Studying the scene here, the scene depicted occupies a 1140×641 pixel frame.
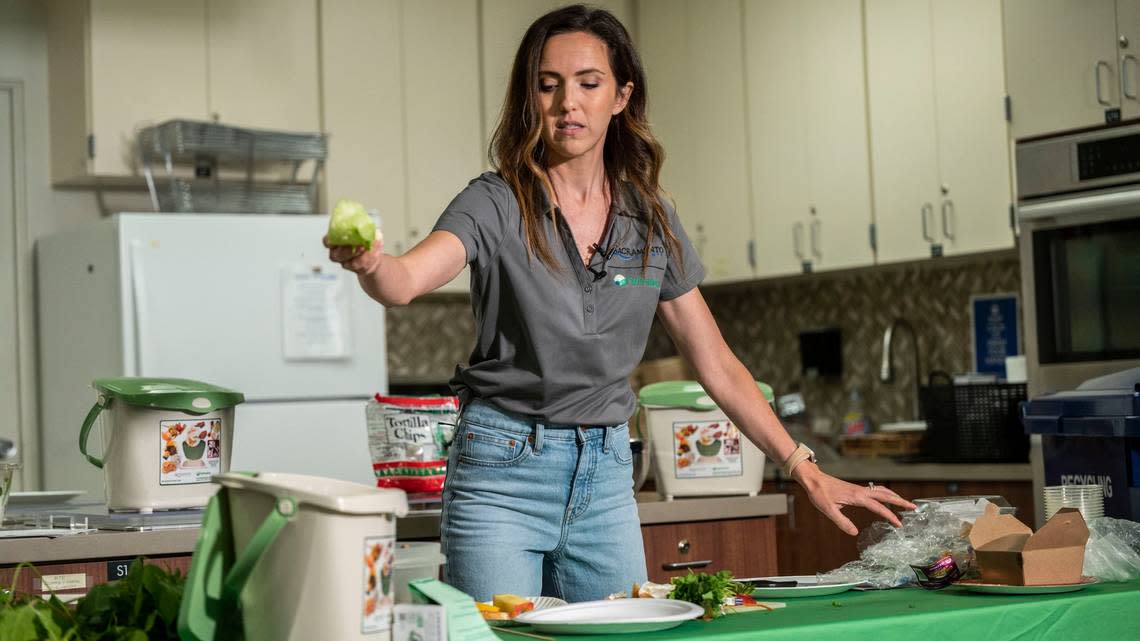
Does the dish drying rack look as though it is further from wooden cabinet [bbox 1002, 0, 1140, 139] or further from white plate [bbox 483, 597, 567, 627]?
white plate [bbox 483, 597, 567, 627]

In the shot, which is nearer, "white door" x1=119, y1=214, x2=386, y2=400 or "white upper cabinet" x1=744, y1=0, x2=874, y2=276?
"white door" x1=119, y1=214, x2=386, y2=400

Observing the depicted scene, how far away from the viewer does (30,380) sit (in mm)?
4449

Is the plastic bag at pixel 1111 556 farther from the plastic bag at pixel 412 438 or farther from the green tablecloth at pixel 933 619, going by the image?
the plastic bag at pixel 412 438

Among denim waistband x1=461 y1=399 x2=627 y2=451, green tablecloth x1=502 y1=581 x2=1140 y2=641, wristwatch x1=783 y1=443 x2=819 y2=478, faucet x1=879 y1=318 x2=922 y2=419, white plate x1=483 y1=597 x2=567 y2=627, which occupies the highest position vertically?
faucet x1=879 y1=318 x2=922 y2=419

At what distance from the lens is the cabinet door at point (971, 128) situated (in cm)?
376

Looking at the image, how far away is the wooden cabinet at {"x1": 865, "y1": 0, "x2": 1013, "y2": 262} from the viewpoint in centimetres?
378

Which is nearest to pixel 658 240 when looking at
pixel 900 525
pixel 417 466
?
pixel 900 525

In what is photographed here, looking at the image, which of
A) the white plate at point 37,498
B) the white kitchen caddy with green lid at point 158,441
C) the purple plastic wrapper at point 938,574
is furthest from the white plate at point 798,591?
the white plate at point 37,498

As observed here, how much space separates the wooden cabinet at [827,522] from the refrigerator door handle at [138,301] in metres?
1.85

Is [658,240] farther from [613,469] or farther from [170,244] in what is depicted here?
[170,244]

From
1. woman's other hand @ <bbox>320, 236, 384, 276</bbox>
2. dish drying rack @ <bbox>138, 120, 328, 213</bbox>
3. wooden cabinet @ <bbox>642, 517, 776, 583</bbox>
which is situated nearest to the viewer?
woman's other hand @ <bbox>320, 236, 384, 276</bbox>

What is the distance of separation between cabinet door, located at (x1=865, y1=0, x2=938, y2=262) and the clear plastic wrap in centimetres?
227

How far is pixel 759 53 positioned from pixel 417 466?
2.54 meters

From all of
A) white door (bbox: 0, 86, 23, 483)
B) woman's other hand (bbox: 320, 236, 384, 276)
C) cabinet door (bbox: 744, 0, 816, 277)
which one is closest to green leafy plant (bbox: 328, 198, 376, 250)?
woman's other hand (bbox: 320, 236, 384, 276)
